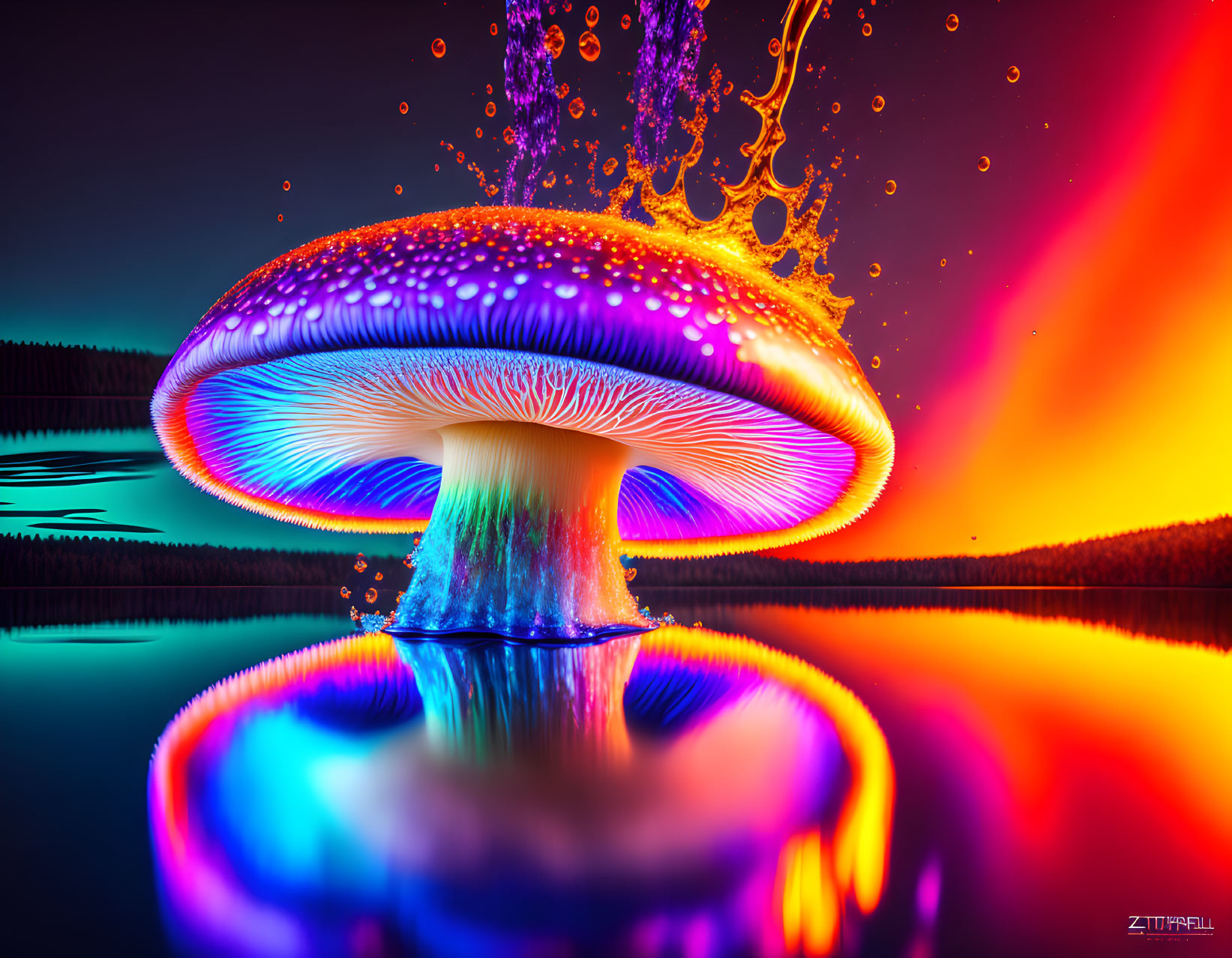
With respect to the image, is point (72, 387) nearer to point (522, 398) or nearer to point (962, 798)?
point (522, 398)

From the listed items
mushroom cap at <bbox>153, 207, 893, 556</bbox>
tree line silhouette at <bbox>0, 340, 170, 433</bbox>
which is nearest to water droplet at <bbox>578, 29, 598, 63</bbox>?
mushroom cap at <bbox>153, 207, 893, 556</bbox>

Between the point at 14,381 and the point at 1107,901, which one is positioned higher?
the point at 14,381

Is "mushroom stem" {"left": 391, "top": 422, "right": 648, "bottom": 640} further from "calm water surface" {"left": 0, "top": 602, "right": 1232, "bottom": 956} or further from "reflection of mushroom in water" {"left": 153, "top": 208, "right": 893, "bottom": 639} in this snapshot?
"calm water surface" {"left": 0, "top": 602, "right": 1232, "bottom": 956}

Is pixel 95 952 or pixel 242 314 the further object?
pixel 242 314

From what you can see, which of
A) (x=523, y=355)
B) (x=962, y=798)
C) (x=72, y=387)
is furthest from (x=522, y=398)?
(x=72, y=387)

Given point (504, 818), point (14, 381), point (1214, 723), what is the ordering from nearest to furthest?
point (504, 818), point (1214, 723), point (14, 381)

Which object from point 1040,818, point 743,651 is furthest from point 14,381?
point 1040,818

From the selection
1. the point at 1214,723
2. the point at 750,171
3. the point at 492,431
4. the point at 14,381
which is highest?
the point at 750,171

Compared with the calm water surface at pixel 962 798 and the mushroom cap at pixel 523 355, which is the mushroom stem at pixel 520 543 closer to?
the mushroom cap at pixel 523 355

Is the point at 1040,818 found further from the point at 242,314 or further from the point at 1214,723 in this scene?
the point at 242,314
